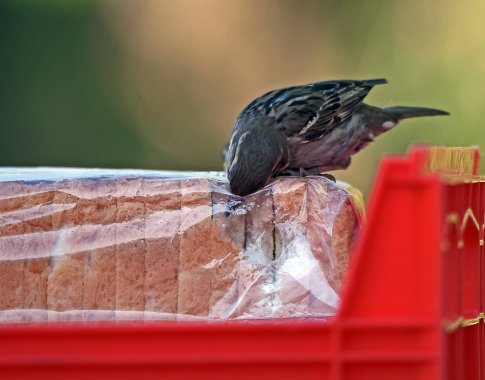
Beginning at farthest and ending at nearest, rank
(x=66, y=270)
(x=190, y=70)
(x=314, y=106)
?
(x=190, y=70)
(x=314, y=106)
(x=66, y=270)

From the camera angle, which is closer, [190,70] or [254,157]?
[254,157]

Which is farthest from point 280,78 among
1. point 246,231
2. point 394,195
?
point 394,195

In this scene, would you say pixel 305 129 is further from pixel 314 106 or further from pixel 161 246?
pixel 161 246

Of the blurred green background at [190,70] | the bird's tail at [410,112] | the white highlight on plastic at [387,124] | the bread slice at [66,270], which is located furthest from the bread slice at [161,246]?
the blurred green background at [190,70]

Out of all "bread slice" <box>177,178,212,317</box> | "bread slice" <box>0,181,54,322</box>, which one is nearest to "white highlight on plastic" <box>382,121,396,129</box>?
"bread slice" <box>177,178,212,317</box>

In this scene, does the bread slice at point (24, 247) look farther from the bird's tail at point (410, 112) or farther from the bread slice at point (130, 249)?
the bird's tail at point (410, 112)

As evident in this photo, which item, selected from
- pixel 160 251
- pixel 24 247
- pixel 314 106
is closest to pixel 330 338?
pixel 160 251
